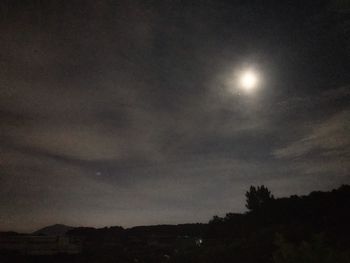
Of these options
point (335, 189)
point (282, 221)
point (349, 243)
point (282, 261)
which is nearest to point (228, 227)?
point (282, 221)

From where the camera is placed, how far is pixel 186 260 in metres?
29.7

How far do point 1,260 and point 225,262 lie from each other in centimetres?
2440

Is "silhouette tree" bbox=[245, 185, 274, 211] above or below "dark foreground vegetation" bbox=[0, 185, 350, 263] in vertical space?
above

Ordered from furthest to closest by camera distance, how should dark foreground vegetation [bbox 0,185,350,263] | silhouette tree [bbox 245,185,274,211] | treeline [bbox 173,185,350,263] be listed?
silhouette tree [bbox 245,185,274,211] < dark foreground vegetation [bbox 0,185,350,263] < treeline [bbox 173,185,350,263]

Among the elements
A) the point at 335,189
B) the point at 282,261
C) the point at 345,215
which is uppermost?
the point at 335,189

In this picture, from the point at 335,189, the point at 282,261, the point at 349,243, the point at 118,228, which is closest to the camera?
the point at 282,261

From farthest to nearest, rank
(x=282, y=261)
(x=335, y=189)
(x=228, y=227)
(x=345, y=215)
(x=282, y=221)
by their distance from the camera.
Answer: (x=228, y=227)
(x=335, y=189)
(x=282, y=221)
(x=345, y=215)
(x=282, y=261)

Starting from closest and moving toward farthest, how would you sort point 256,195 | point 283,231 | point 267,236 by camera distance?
point 283,231, point 267,236, point 256,195

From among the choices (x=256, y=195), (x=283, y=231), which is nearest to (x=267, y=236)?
(x=283, y=231)

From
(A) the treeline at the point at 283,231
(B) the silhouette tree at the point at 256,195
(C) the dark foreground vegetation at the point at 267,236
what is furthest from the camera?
(B) the silhouette tree at the point at 256,195

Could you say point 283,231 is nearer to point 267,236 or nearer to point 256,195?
point 267,236

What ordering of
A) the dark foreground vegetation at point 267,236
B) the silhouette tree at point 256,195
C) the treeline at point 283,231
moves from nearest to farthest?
the treeline at point 283,231 < the dark foreground vegetation at point 267,236 < the silhouette tree at point 256,195

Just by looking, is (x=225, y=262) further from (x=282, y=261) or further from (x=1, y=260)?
(x=1, y=260)

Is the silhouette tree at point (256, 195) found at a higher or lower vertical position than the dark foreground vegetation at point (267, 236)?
higher
